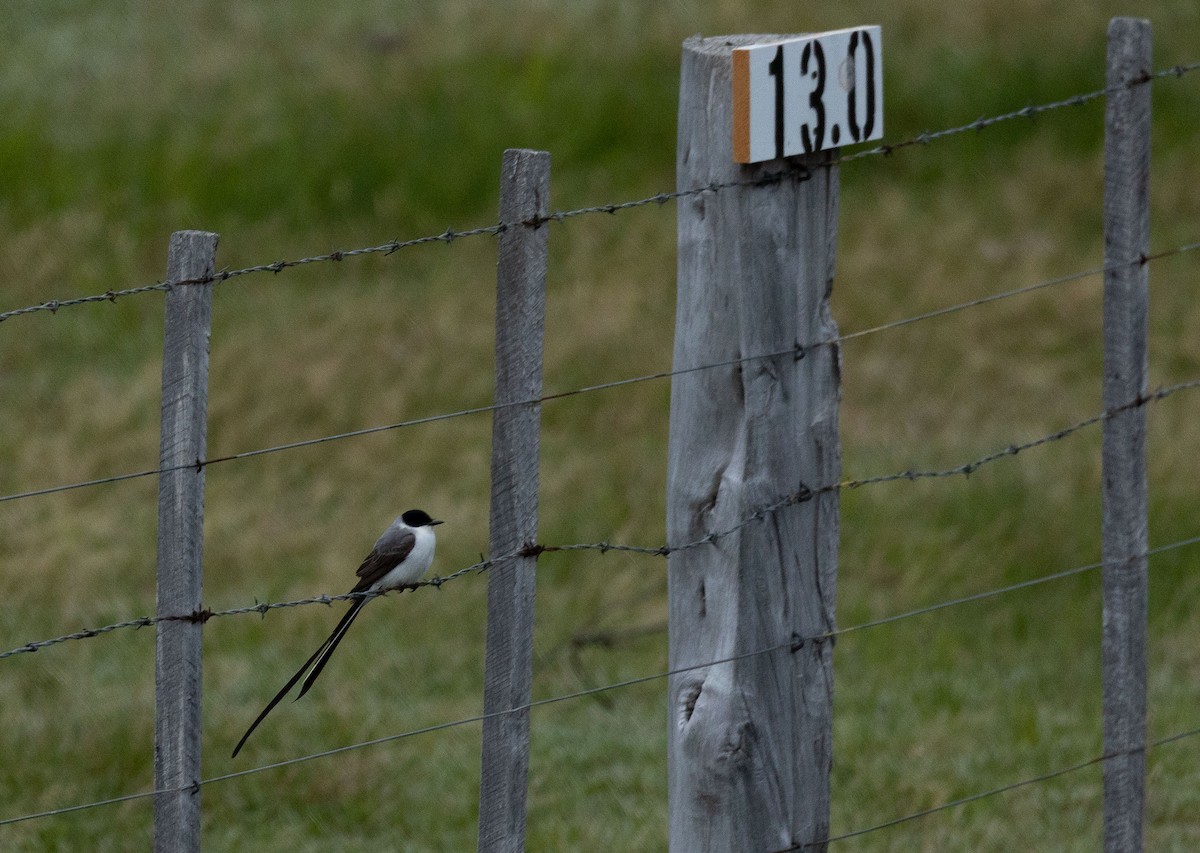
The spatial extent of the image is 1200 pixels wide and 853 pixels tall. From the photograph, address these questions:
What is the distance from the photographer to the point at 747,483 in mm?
3959

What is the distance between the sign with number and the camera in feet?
12.6

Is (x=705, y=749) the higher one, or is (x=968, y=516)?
(x=705, y=749)

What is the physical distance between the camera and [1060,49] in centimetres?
1529

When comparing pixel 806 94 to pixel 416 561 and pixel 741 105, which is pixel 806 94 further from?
pixel 416 561

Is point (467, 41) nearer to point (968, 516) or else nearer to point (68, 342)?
point (68, 342)

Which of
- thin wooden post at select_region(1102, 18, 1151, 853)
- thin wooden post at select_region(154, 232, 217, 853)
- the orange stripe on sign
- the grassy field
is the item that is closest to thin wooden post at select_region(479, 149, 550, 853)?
the orange stripe on sign

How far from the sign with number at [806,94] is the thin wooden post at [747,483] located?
0.23 ft

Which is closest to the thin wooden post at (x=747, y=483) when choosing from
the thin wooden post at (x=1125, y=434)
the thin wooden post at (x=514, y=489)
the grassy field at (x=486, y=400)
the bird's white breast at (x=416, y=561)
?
the thin wooden post at (x=514, y=489)

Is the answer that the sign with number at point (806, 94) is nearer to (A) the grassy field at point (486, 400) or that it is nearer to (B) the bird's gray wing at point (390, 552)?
(B) the bird's gray wing at point (390, 552)

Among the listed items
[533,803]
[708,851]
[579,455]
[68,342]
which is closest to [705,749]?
[708,851]

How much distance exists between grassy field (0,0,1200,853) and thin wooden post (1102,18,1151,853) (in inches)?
61.8

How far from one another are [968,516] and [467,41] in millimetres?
8657

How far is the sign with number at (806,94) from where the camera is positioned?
3826 millimetres

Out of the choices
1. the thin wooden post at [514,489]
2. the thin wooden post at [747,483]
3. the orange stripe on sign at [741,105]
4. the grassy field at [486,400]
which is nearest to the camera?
the thin wooden post at [514,489]
